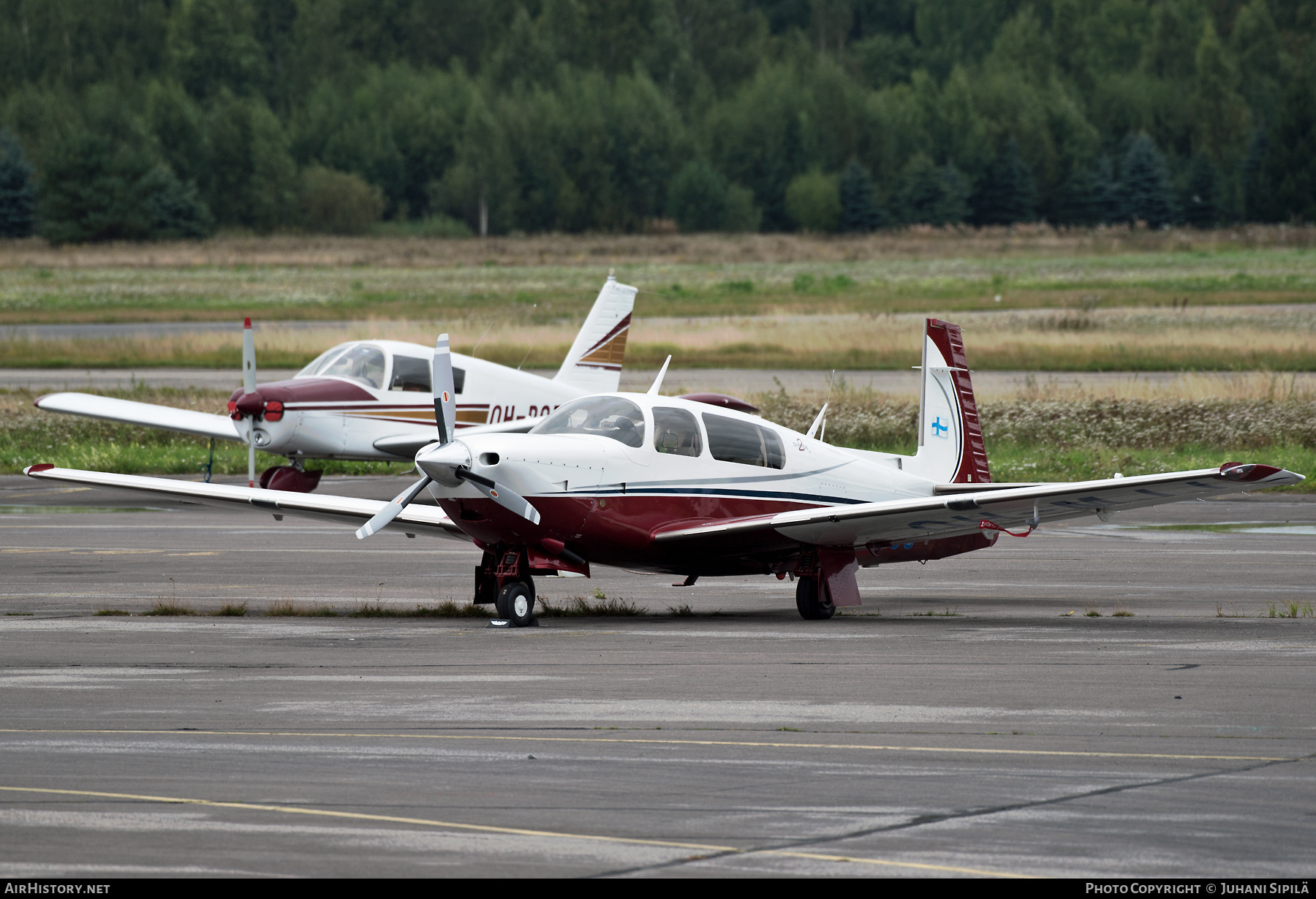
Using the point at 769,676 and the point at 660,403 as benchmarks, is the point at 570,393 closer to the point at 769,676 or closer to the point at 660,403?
the point at 660,403

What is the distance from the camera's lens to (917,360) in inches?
1617

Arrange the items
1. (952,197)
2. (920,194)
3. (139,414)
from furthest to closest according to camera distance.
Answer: (920,194)
(952,197)
(139,414)

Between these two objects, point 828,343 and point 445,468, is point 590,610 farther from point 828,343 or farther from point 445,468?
point 828,343

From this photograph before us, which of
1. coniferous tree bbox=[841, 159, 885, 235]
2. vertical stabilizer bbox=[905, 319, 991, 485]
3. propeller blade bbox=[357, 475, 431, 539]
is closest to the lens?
propeller blade bbox=[357, 475, 431, 539]

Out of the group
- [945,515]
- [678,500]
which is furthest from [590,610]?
[945,515]

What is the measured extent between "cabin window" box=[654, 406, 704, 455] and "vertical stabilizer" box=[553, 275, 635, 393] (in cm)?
1197

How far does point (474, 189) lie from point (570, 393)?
4493 inches

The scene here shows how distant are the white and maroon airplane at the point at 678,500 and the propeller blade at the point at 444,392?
0.02 meters

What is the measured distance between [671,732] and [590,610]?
5.40 m

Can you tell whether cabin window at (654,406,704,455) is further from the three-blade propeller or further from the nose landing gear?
the nose landing gear

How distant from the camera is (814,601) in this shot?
1395 centimetres

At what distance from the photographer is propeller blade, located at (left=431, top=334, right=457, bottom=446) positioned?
43.2 ft

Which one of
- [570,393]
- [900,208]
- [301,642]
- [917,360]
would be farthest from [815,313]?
[900,208]

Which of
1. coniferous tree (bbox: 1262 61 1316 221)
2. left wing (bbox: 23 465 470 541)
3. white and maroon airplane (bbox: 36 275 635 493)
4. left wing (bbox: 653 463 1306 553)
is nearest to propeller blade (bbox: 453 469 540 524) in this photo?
left wing (bbox: 653 463 1306 553)
